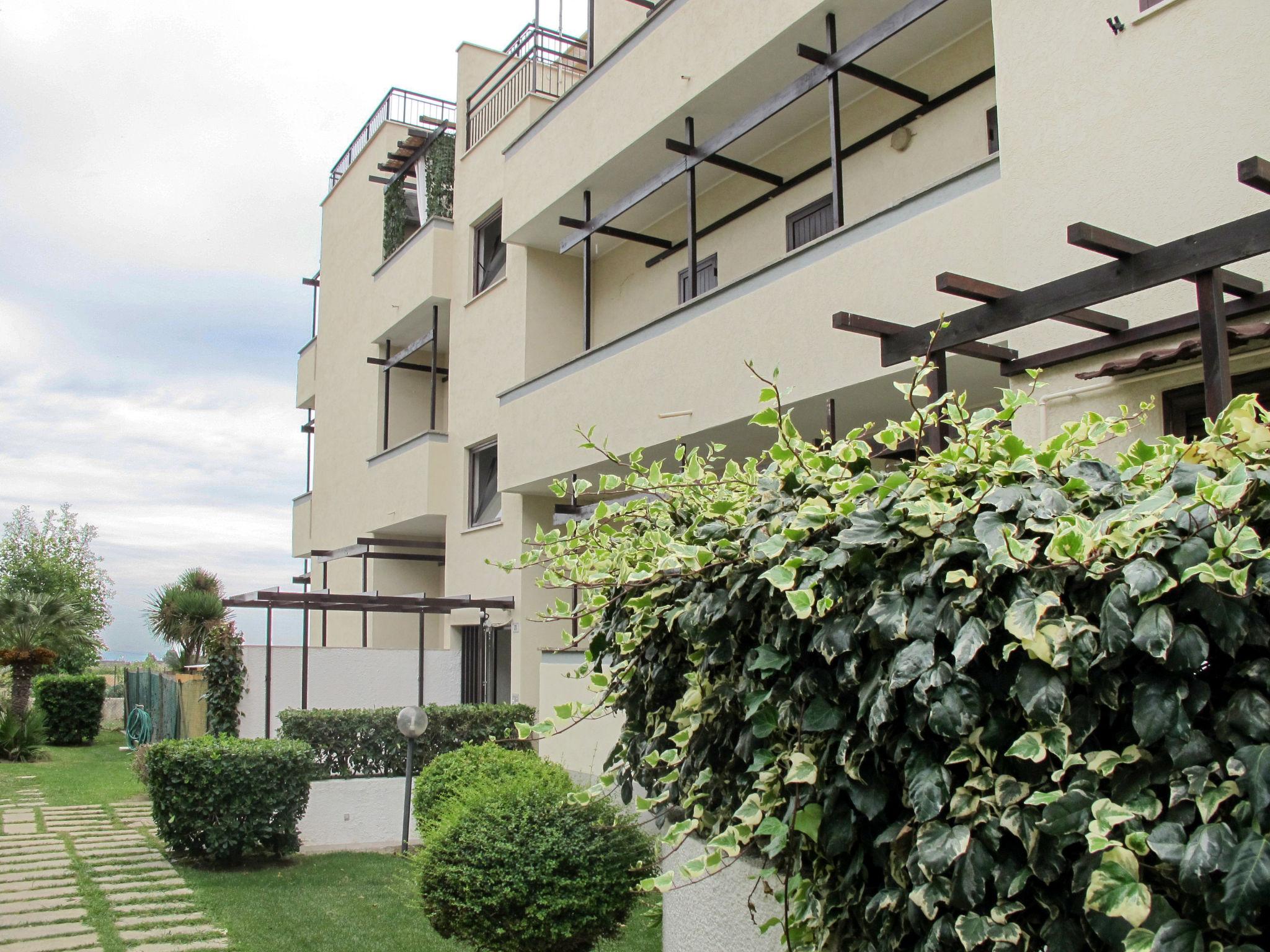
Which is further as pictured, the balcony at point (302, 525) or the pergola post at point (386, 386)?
the balcony at point (302, 525)

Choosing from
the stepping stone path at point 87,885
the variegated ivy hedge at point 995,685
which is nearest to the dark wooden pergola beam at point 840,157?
the variegated ivy hedge at point 995,685

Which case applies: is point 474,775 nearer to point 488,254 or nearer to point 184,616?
point 488,254

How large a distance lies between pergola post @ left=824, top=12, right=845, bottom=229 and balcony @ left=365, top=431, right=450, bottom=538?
10268 mm

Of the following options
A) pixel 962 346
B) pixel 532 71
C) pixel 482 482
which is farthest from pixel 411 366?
pixel 962 346

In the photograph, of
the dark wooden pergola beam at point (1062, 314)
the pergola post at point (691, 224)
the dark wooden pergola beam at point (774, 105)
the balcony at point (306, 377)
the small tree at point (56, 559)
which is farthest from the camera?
the small tree at point (56, 559)

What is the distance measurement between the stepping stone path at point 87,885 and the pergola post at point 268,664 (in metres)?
1.87

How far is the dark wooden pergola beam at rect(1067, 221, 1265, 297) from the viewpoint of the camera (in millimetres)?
4996

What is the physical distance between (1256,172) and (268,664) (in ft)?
39.2

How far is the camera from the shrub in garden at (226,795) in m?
10.6

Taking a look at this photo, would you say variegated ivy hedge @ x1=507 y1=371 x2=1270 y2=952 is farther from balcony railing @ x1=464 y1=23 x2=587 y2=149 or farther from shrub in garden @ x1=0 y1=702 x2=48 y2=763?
shrub in garden @ x1=0 y1=702 x2=48 y2=763

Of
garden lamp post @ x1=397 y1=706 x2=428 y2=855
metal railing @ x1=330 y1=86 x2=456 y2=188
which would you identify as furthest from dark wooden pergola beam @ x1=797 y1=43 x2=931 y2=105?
metal railing @ x1=330 y1=86 x2=456 y2=188

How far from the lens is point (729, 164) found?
11734 millimetres

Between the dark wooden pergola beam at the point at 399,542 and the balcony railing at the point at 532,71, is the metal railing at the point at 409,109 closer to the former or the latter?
the balcony railing at the point at 532,71

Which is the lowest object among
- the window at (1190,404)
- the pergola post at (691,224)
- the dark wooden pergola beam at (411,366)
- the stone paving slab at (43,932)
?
the stone paving slab at (43,932)
